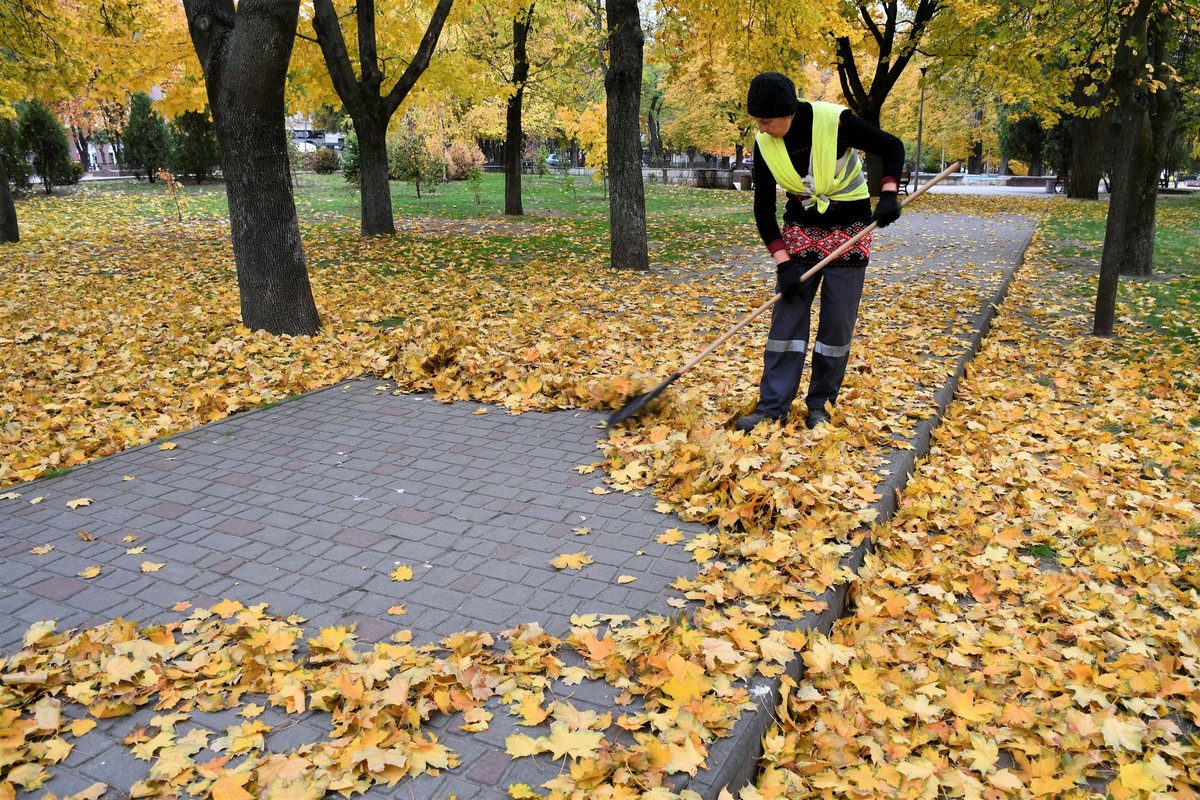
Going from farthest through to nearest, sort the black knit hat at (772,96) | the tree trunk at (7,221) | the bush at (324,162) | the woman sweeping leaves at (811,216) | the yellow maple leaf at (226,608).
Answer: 1. the bush at (324,162)
2. the tree trunk at (7,221)
3. the woman sweeping leaves at (811,216)
4. the black knit hat at (772,96)
5. the yellow maple leaf at (226,608)

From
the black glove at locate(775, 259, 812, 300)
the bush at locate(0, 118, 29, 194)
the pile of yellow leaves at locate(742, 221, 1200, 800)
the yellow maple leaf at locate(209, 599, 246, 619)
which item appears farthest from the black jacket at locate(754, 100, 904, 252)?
the bush at locate(0, 118, 29, 194)

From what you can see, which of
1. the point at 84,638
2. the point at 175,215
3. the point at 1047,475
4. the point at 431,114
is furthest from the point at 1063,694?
the point at 431,114

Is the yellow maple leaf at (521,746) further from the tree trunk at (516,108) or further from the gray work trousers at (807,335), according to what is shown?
the tree trunk at (516,108)

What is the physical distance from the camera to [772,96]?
440 cm

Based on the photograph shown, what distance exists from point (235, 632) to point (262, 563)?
66 cm

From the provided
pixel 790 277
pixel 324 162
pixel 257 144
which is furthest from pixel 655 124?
pixel 790 277

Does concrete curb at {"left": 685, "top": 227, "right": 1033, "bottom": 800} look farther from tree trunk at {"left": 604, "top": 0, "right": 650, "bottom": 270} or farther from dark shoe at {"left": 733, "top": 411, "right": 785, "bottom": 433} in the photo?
tree trunk at {"left": 604, "top": 0, "right": 650, "bottom": 270}

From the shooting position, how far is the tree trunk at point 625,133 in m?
10.7

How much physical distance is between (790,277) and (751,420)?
90 centimetres

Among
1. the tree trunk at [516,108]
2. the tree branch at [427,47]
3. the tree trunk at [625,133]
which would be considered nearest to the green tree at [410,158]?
the tree trunk at [516,108]

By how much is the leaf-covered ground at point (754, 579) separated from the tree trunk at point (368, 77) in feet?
21.6

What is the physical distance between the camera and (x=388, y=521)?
4117mm

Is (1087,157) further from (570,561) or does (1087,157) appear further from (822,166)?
(570,561)

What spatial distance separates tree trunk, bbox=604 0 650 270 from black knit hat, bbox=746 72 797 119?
6716 millimetres
